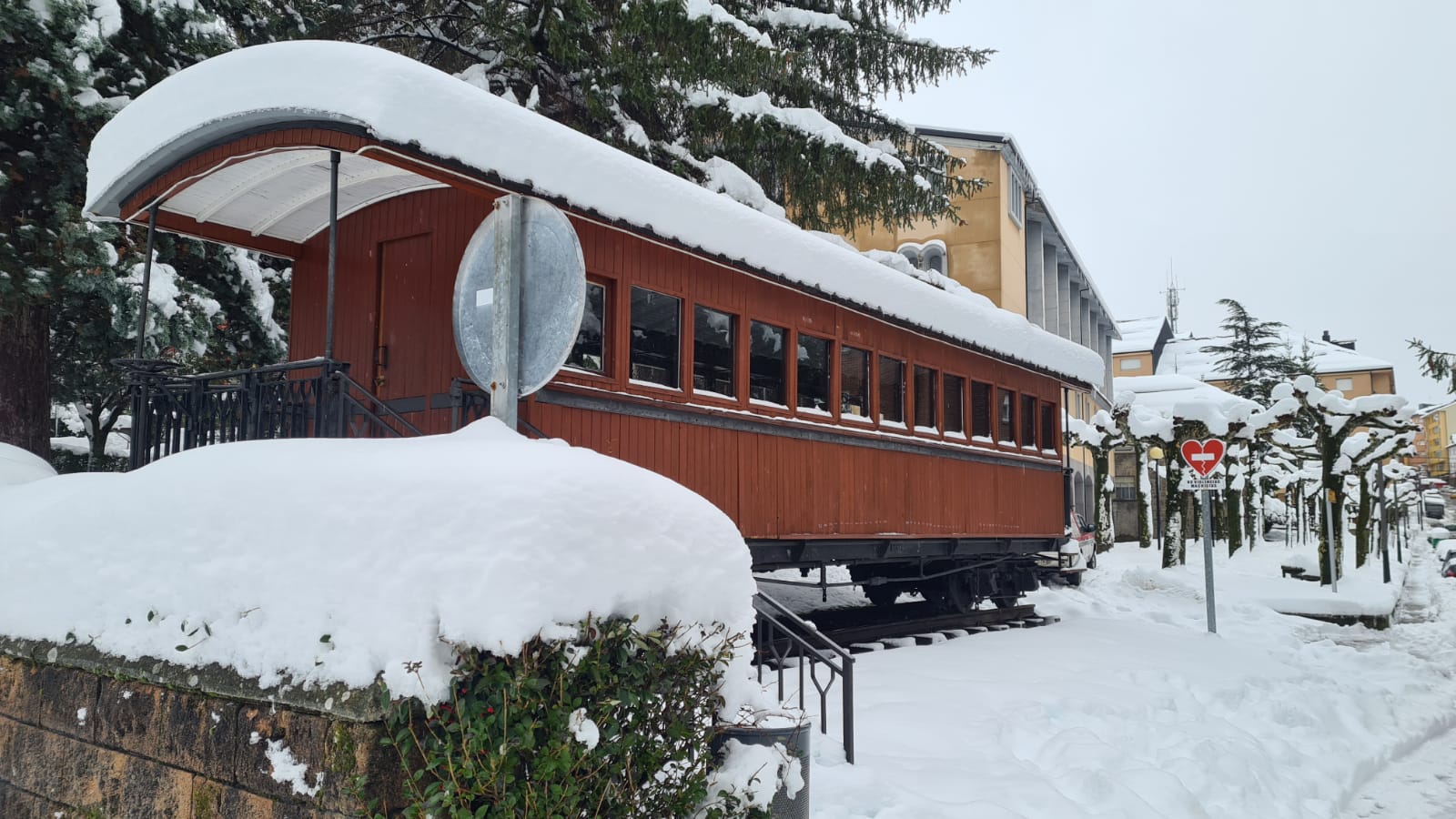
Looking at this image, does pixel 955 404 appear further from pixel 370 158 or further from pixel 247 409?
pixel 247 409

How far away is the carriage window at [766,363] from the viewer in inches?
332

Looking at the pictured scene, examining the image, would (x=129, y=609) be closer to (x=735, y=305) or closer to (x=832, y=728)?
(x=832, y=728)

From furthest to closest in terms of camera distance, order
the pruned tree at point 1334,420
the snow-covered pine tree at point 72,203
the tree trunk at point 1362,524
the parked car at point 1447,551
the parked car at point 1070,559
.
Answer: the parked car at point 1447,551 → the tree trunk at point 1362,524 → the pruned tree at point 1334,420 → the parked car at point 1070,559 → the snow-covered pine tree at point 72,203

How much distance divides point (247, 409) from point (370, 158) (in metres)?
1.78

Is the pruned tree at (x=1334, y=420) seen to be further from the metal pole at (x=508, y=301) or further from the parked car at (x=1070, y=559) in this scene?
the metal pole at (x=508, y=301)

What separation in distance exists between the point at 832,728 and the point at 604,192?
369cm

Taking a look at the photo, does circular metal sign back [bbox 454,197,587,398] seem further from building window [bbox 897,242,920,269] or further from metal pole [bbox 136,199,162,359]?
building window [bbox 897,242,920,269]

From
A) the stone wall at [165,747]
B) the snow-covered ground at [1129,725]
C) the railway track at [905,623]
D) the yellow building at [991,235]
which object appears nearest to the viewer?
Answer: the stone wall at [165,747]

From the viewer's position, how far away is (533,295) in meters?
3.93

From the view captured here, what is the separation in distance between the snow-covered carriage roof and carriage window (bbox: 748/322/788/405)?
0.50 meters

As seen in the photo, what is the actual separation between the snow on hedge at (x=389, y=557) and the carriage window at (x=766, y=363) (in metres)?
4.39

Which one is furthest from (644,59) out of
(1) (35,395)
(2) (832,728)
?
(2) (832,728)

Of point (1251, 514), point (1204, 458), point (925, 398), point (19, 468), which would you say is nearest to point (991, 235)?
point (1204, 458)

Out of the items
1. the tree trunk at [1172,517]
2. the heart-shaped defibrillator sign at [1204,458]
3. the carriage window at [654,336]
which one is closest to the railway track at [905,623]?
the heart-shaped defibrillator sign at [1204,458]
